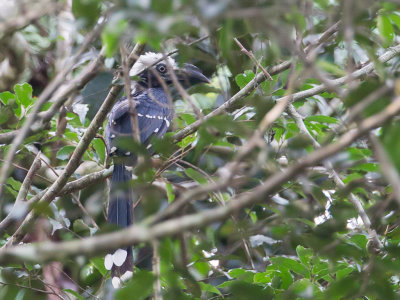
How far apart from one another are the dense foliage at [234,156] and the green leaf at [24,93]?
0.4 inches

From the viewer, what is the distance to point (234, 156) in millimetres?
1509

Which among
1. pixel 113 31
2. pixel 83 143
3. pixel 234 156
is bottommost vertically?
pixel 83 143

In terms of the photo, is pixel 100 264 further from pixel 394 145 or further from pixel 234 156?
pixel 394 145

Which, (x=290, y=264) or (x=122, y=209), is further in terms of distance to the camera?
(x=122, y=209)

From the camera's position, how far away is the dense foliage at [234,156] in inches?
49.3

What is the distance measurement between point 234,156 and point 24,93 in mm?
2041

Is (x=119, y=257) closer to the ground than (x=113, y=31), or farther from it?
closer to the ground

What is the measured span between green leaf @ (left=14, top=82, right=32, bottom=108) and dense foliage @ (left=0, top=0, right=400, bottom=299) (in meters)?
0.01

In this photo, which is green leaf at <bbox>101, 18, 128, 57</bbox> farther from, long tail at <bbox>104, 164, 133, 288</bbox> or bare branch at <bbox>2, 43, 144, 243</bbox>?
long tail at <bbox>104, 164, 133, 288</bbox>

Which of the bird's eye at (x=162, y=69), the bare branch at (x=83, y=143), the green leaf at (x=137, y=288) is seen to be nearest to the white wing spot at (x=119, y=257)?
the bare branch at (x=83, y=143)

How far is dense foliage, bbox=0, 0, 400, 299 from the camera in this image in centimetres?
Answer: 125

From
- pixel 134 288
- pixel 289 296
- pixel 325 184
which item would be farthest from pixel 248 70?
pixel 134 288

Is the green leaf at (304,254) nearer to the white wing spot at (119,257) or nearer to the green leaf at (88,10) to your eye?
the white wing spot at (119,257)

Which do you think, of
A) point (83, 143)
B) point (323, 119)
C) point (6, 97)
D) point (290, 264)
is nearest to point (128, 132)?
point (6, 97)
